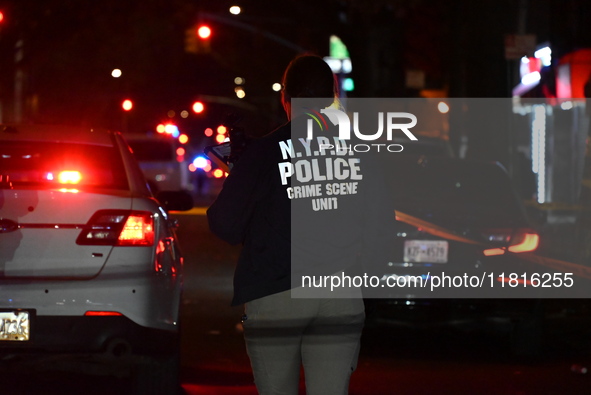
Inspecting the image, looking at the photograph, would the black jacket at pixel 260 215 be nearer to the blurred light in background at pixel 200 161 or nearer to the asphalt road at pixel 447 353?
the blurred light in background at pixel 200 161

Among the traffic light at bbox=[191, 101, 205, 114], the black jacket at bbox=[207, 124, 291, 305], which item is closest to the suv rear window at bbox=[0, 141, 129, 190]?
the black jacket at bbox=[207, 124, 291, 305]

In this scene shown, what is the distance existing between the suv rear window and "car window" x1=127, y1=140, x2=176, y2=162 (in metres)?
20.3

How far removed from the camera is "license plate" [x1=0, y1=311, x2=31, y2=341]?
5371mm

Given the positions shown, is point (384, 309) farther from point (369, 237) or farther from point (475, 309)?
point (369, 237)

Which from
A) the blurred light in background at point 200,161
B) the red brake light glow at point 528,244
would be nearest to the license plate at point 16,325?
the blurred light in background at point 200,161

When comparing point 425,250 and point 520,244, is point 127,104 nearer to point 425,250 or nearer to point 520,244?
point 425,250

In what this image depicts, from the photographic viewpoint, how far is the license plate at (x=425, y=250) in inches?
297

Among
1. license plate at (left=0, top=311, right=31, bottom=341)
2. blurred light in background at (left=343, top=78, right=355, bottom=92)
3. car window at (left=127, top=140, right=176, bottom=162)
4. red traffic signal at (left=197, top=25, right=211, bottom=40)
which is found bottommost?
license plate at (left=0, top=311, right=31, bottom=341)

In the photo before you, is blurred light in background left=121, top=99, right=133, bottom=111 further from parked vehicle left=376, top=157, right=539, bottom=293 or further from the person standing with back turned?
the person standing with back turned

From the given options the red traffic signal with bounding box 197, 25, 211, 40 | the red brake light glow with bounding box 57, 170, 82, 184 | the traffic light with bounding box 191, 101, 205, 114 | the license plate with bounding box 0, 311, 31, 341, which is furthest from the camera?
the red traffic signal with bounding box 197, 25, 211, 40

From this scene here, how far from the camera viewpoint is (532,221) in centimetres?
820

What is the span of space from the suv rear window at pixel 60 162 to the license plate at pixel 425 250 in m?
2.34

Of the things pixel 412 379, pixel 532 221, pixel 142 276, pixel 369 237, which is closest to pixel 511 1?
pixel 532 221

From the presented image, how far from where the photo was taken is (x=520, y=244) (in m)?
7.70
